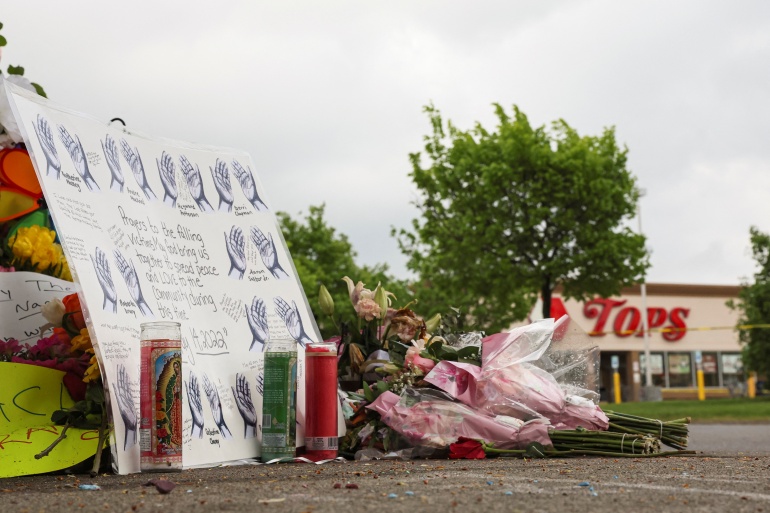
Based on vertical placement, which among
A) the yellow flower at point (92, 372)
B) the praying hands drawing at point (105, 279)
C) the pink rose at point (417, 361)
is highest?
the praying hands drawing at point (105, 279)

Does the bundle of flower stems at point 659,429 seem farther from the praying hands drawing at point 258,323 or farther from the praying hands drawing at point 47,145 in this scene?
the praying hands drawing at point 47,145

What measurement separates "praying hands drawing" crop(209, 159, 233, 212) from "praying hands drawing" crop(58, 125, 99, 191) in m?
1.02

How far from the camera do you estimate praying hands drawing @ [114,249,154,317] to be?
→ 188 inches

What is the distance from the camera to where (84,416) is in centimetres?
457

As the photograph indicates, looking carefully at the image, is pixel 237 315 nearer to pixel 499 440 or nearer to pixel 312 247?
pixel 499 440

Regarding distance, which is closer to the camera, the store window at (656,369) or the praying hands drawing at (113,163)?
the praying hands drawing at (113,163)

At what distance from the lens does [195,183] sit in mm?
5668

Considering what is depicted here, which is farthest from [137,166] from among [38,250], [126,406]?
[126,406]

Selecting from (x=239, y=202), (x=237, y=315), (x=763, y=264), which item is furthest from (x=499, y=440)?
(x=763, y=264)

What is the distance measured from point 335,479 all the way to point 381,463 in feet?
3.48

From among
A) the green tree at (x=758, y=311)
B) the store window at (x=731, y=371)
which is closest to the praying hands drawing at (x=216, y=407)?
the green tree at (x=758, y=311)

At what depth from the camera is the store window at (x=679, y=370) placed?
43.3 metres

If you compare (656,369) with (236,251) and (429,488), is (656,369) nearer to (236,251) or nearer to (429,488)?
(236,251)

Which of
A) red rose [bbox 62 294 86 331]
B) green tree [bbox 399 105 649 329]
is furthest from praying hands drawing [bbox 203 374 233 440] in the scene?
green tree [bbox 399 105 649 329]
